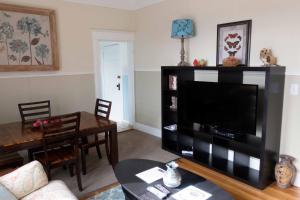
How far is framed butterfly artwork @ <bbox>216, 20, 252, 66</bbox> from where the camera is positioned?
3004 mm

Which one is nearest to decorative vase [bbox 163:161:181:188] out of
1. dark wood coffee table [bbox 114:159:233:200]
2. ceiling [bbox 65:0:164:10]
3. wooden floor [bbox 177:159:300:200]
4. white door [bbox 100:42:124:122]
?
dark wood coffee table [bbox 114:159:233:200]

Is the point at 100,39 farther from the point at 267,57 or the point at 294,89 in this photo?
the point at 294,89

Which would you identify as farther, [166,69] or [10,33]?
[166,69]

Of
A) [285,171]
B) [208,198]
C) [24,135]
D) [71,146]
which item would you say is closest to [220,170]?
[285,171]

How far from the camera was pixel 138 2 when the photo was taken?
4.55 metres

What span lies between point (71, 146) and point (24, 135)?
53cm

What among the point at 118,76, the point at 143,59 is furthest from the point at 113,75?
the point at 143,59

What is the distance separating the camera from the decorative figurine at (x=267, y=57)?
271cm

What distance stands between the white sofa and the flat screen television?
201 cm

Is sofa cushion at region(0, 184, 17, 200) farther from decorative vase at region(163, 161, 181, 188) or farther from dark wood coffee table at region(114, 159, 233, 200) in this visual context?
decorative vase at region(163, 161, 181, 188)

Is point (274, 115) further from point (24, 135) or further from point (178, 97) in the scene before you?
point (24, 135)

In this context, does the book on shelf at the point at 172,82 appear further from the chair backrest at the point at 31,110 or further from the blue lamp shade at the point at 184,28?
the chair backrest at the point at 31,110

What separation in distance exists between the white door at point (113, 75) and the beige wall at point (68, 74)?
2.68ft

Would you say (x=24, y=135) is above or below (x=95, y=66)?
below
